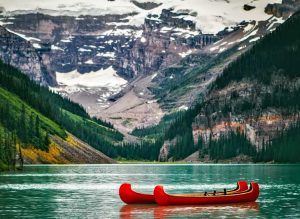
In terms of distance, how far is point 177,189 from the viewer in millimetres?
168750

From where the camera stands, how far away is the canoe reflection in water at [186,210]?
11650cm

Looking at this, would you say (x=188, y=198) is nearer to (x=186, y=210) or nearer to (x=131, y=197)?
(x=186, y=210)

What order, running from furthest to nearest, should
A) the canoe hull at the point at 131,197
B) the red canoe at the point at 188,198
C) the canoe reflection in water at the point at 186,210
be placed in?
the canoe hull at the point at 131,197
the red canoe at the point at 188,198
the canoe reflection in water at the point at 186,210

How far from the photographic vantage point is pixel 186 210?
12331cm

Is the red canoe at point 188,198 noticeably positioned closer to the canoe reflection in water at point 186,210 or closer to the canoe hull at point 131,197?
the canoe reflection in water at point 186,210

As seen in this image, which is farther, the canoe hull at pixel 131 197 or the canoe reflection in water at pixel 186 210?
the canoe hull at pixel 131 197

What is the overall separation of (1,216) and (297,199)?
51992 mm

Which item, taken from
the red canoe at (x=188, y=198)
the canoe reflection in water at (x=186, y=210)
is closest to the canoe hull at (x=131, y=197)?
the canoe reflection in water at (x=186, y=210)

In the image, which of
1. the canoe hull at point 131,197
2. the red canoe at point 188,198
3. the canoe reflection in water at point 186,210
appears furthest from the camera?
the canoe hull at point 131,197

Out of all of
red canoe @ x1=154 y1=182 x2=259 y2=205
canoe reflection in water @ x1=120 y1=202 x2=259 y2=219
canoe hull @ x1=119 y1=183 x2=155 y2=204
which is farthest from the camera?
canoe hull @ x1=119 y1=183 x2=155 y2=204

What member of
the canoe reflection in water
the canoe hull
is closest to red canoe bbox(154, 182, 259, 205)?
the canoe reflection in water

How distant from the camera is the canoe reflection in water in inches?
4587

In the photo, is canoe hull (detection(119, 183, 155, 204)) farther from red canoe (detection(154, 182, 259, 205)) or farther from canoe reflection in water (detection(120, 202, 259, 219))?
red canoe (detection(154, 182, 259, 205))

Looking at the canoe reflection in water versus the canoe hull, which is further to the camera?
the canoe hull
